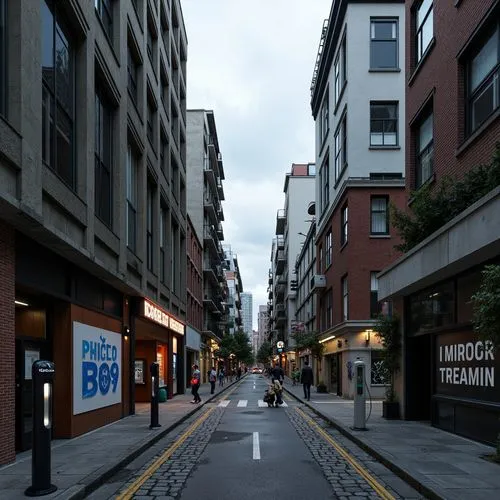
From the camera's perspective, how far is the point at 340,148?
33.8 m

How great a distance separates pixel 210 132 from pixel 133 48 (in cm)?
4215

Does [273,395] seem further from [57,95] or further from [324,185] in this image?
[324,185]

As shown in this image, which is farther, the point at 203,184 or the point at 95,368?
the point at 203,184

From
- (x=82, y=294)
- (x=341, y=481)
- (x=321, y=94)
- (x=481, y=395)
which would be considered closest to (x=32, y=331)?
(x=82, y=294)

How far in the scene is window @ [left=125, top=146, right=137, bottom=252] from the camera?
21.1 m

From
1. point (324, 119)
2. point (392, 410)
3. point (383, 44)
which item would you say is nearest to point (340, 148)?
point (383, 44)

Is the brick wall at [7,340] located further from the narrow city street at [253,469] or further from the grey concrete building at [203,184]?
the grey concrete building at [203,184]

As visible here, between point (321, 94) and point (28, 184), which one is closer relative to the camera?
point (28, 184)

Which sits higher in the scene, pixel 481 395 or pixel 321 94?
pixel 321 94

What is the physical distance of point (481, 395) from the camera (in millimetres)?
12664

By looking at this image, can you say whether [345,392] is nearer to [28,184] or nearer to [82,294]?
[82,294]

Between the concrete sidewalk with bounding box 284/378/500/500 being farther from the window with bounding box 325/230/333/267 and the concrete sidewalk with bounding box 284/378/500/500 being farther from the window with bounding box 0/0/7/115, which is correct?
the window with bounding box 325/230/333/267

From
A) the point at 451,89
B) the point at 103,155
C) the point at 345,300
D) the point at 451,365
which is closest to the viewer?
the point at 451,365

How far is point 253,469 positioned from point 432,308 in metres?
7.50
